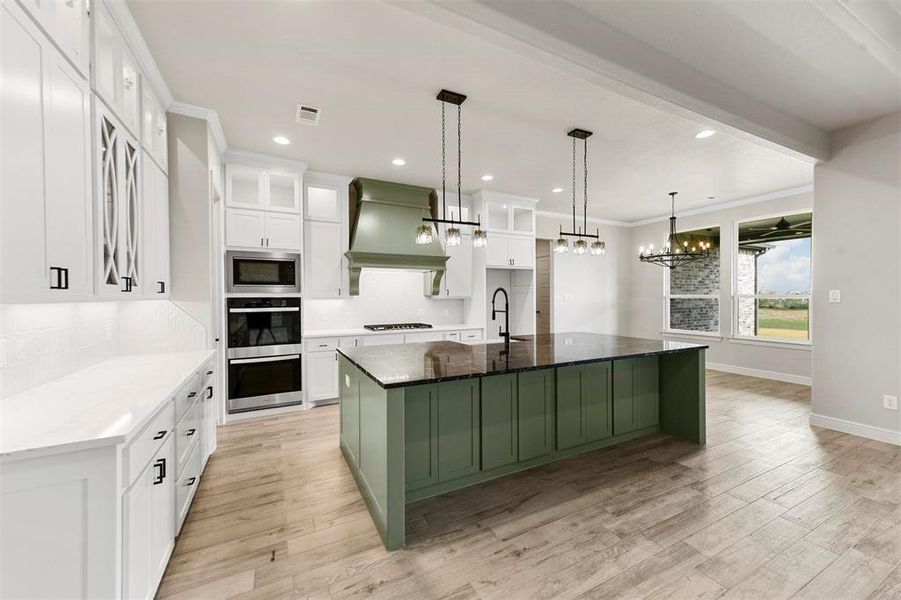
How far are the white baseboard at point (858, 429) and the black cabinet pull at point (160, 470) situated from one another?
5347mm

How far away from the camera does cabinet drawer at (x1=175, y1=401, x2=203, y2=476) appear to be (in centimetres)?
198

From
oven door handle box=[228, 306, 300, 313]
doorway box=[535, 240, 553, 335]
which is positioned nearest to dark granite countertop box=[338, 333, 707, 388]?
oven door handle box=[228, 306, 300, 313]

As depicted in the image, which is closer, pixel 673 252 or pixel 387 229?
pixel 387 229

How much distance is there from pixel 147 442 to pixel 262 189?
337 cm

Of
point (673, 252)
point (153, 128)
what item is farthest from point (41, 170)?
point (673, 252)

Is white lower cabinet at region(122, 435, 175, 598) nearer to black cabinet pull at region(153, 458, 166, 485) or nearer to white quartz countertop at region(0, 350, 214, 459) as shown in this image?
black cabinet pull at region(153, 458, 166, 485)

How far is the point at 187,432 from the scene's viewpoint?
2154 mm

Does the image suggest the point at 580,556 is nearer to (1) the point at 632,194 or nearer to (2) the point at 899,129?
(2) the point at 899,129

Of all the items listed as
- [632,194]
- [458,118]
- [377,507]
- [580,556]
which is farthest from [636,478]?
[632,194]

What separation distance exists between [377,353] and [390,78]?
1.97 metres

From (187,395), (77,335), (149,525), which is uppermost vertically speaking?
(77,335)

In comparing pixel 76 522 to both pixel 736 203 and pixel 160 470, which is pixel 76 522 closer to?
pixel 160 470

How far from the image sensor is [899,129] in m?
3.20

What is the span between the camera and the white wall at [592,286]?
22.9 feet
